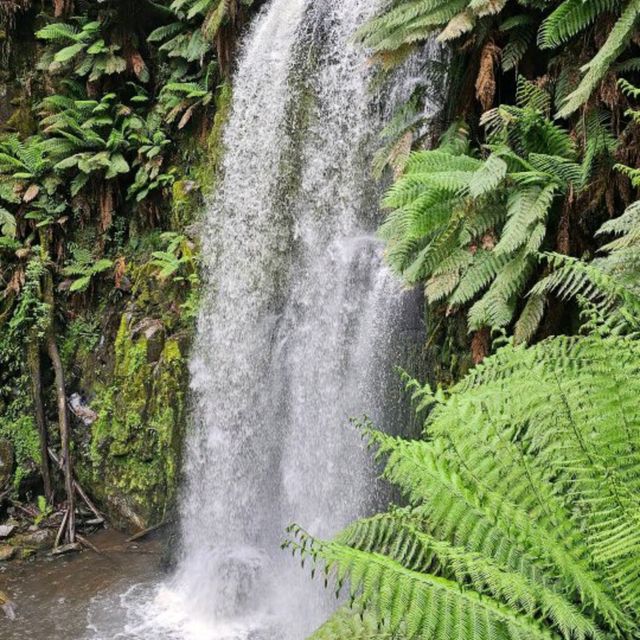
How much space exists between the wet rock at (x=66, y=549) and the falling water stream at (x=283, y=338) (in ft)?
4.55

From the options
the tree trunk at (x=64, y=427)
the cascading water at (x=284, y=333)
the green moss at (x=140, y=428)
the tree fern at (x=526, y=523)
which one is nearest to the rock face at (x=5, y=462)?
the tree trunk at (x=64, y=427)

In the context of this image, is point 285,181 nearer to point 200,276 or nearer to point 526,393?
point 200,276

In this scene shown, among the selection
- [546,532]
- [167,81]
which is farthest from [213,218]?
[546,532]

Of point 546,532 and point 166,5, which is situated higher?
point 166,5

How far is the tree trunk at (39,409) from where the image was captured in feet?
29.1

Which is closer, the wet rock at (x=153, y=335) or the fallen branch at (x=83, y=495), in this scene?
the wet rock at (x=153, y=335)

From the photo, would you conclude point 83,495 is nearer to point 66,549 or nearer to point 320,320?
point 66,549

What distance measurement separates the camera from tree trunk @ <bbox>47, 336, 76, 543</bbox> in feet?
27.4

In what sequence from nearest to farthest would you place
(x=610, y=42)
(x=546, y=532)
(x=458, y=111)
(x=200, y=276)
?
(x=546, y=532) < (x=610, y=42) < (x=458, y=111) < (x=200, y=276)

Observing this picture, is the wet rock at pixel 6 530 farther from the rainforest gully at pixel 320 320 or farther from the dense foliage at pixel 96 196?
the dense foliage at pixel 96 196

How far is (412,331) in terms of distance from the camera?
5.67 meters

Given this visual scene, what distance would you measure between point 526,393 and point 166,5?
891 centimetres

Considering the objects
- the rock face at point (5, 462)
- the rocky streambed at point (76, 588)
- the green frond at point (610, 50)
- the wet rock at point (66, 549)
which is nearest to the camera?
the green frond at point (610, 50)

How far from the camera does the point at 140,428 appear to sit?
859 cm
